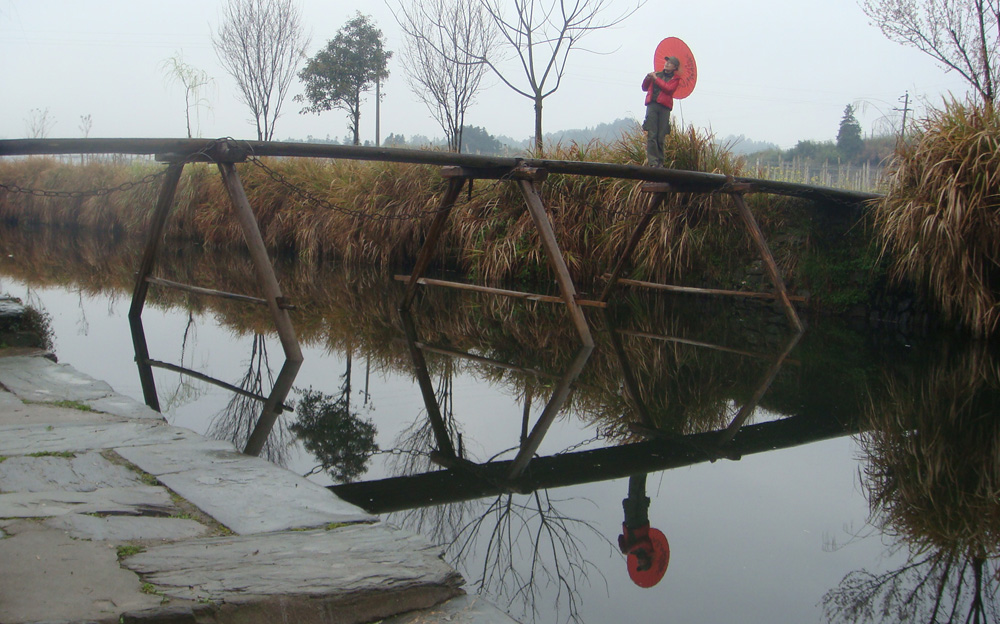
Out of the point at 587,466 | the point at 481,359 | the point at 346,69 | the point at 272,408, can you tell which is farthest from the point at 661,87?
the point at 346,69

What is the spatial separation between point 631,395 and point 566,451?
4.52ft

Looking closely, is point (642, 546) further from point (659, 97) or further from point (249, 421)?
point (659, 97)

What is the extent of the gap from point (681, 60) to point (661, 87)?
44 cm

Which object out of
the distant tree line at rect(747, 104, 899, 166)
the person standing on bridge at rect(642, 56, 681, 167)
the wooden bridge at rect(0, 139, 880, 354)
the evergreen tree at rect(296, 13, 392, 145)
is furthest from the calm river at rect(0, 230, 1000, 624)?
the distant tree line at rect(747, 104, 899, 166)

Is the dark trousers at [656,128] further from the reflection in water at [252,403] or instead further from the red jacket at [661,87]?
the reflection in water at [252,403]

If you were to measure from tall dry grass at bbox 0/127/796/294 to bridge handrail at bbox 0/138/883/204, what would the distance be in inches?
36.9

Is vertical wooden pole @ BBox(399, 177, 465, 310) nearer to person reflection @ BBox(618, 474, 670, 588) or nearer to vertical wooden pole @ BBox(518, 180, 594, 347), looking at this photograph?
vertical wooden pole @ BBox(518, 180, 594, 347)

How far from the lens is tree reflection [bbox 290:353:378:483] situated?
3939 mm

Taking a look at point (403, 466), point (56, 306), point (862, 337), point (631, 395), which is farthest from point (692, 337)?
point (56, 306)

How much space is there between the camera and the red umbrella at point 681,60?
846 cm

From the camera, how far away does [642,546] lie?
3045 millimetres

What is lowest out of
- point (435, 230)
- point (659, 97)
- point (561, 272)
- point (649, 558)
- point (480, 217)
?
point (649, 558)

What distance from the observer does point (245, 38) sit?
2688 cm

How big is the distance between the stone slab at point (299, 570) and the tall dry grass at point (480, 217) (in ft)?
16.8
